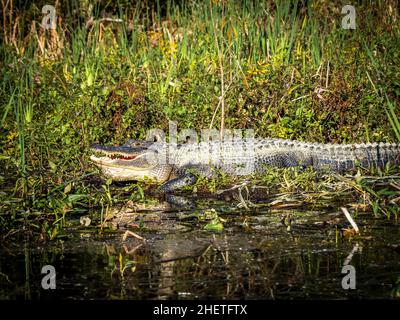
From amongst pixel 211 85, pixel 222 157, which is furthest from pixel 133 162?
pixel 211 85

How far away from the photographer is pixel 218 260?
4402mm

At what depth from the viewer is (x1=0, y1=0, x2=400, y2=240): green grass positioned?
758 cm

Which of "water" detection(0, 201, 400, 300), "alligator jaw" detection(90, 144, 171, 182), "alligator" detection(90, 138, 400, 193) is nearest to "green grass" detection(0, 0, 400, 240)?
"alligator jaw" detection(90, 144, 171, 182)

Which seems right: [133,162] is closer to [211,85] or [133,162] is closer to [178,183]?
[178,183]

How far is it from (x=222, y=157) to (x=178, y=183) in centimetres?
71

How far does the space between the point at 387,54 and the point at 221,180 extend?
2.75 metres

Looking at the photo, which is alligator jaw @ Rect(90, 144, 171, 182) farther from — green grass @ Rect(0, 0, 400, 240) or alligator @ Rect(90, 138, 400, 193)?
green grass @ Rect(0, 0, 400, 240)

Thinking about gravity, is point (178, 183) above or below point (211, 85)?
below

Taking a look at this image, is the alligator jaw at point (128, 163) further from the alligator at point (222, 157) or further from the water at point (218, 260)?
the water at point (218, 260)

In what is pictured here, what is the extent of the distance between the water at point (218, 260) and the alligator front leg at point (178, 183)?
1.37m

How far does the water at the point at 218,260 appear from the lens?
12.7ft

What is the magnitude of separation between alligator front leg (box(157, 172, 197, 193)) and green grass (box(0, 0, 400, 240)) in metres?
0.36

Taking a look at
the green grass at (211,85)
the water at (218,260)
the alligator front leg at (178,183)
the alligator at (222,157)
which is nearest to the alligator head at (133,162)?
the alligator at (222,157)
